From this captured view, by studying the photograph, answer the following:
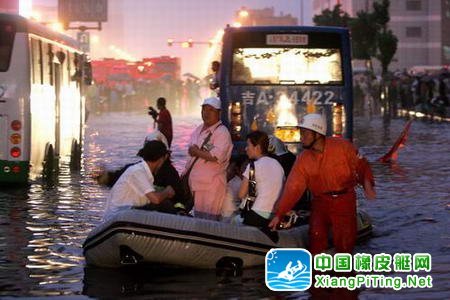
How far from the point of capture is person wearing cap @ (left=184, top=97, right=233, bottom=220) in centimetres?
1265

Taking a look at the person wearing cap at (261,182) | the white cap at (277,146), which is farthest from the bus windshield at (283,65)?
the person wearing cap at (261,182)

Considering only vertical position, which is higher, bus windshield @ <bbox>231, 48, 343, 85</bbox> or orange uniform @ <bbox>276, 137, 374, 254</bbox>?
bus windshield @ <bbox>231, 48, 343, 85</bbox>

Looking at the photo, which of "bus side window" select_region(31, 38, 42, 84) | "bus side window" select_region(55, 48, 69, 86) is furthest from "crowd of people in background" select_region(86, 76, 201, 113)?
"bus side window" select_region(31, 38, 42, 84)

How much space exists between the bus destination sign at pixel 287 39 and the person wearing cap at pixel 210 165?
1000 centimetres

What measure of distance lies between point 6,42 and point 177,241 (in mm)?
9894

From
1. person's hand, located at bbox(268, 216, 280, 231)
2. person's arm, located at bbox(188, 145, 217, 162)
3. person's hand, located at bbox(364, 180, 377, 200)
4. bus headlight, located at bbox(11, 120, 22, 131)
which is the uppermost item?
bus headlight, located at bbox(11, 120, 22, 131)

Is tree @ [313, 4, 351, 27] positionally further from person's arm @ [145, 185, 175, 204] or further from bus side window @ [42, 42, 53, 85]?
person's arm @ [145, 185, 175, 204]

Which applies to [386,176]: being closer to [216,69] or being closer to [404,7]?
[216,69]

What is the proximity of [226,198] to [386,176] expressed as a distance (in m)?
10.6

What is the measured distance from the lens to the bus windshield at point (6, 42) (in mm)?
20062

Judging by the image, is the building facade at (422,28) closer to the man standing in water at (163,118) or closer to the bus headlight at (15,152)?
the man standing in water at (163,118)

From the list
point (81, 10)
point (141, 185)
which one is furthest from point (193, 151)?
point (81, 10)

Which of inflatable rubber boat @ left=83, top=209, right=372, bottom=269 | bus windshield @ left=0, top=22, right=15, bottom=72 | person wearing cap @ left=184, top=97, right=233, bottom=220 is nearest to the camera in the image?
inflatable rubber boat @ left=83, top=209, right=372, bottom=269

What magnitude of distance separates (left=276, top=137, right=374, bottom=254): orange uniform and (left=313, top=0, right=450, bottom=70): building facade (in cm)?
12030
